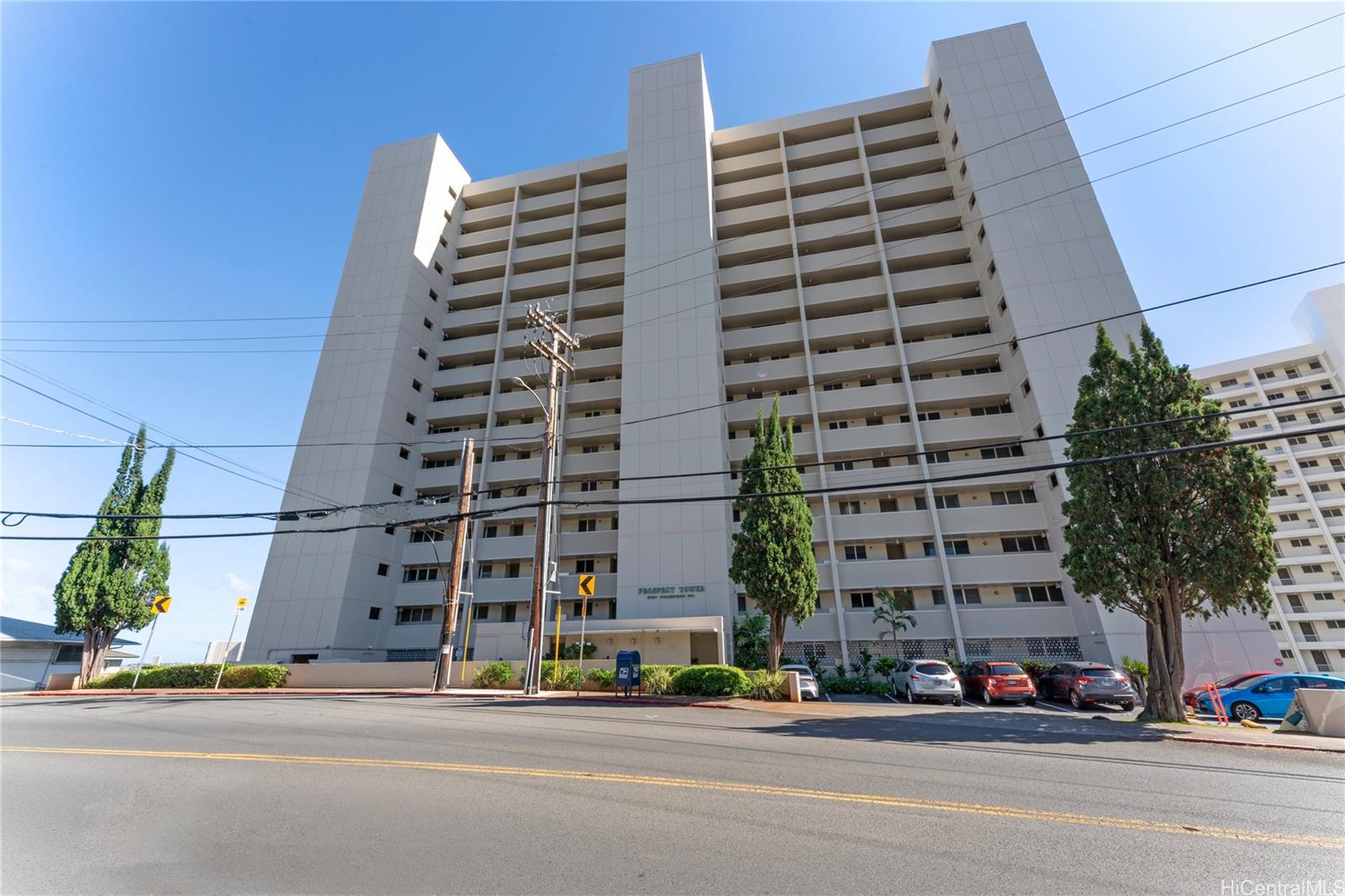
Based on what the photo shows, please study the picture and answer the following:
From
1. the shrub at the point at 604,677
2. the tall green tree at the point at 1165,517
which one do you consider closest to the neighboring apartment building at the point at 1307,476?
the tall green tree at the point at 1165,517

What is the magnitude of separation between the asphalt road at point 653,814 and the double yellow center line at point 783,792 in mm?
41

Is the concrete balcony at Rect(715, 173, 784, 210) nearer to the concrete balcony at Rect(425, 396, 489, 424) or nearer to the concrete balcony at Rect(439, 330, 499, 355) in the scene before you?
the concrete balcony at Rect(439, 330, 499, 355)

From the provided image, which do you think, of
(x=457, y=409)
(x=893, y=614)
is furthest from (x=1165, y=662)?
(x=457, y=409)

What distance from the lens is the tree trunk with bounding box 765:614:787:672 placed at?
2111cm

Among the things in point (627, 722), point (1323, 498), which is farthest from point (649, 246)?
point (1323, 498)

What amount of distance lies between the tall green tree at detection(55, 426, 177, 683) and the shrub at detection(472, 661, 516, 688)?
17.7 metres

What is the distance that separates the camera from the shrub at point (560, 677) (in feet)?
65.8

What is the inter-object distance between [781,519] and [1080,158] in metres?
31.3

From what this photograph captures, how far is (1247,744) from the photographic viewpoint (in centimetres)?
992

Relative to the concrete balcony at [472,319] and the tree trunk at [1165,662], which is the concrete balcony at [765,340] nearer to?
the concrete balcony at [472,319]

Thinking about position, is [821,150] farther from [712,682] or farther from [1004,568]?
[712,682]

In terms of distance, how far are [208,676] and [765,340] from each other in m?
34.2

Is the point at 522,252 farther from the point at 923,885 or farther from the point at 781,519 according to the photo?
the point at 923,885

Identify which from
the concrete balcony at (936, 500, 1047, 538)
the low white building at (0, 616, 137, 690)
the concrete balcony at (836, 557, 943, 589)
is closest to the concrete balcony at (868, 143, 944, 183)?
the concrete balcony at (936, 500, 1047, 538)
